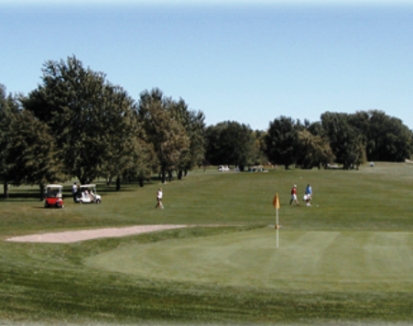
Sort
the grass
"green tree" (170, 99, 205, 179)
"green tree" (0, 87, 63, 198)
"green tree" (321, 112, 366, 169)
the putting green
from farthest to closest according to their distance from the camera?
"green tree" (321, 112, 366, 169)
"green tree" (170, 99, 205, 179)
"green tree" (0, 87, 63, 198)
the putting green
the grass

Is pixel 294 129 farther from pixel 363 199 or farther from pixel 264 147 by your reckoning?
pixel 363 199

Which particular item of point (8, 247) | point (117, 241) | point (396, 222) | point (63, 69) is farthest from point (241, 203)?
point (8, 247)

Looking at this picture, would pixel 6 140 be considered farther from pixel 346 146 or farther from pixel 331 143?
pixel 331 143

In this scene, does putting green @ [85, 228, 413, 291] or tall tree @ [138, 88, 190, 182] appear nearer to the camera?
putting green @ [85, 228, 413, 291]

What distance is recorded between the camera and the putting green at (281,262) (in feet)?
53.0

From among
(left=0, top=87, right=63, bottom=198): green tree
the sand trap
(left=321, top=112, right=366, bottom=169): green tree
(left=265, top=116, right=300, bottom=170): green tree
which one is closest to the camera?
the sand trap

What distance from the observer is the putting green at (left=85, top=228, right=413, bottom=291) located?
16141 mm

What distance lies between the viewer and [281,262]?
18875mm

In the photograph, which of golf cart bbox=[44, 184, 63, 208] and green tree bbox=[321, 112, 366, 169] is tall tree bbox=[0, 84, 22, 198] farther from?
green tree bbox=[321, 112, 366, 169]

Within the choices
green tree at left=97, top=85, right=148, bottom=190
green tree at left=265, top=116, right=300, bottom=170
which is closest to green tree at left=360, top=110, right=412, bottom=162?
green tree at left=265, top=116, right=300, bottom=170

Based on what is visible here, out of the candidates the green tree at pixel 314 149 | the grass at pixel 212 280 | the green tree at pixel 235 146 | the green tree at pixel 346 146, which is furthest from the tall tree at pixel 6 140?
the green tree at pixel 235 146

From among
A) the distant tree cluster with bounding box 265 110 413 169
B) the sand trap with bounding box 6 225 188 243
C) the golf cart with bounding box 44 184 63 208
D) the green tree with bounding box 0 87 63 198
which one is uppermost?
the distant tree cluster with bounding box 265 110 413 169

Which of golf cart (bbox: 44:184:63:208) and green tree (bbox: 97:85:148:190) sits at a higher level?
green tree (bbox: 97:85:148:190)

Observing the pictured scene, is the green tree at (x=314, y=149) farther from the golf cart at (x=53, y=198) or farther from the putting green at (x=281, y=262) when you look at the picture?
the putting green at (x=281, y=262)
